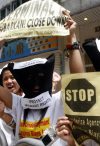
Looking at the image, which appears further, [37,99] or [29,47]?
[29,47]

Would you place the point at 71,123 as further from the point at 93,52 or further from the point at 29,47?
the point at 29,47

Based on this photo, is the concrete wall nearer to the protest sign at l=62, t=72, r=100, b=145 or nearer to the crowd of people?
the crowd of people

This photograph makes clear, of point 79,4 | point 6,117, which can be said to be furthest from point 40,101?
point 79,4

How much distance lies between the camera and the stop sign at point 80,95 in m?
2.01

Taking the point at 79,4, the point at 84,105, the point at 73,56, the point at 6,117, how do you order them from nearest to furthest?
the point at 84,105, the point at 73,56, the point at 6,117, the point at 79,4

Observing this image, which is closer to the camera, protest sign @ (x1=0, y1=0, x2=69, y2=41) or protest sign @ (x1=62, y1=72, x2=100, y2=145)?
protest sign @ (x1=62, y1=72, x2=100, y2=145)

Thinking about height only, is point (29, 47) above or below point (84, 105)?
below

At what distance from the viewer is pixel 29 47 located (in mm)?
12805

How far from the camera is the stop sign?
2010mm

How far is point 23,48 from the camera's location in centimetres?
1324

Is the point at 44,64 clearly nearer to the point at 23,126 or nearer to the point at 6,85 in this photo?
the point at 23,126

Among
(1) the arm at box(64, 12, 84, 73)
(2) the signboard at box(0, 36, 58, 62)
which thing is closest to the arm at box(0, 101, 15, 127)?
(1) the arm at box(64, 12, 84, 73)

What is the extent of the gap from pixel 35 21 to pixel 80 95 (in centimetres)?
110

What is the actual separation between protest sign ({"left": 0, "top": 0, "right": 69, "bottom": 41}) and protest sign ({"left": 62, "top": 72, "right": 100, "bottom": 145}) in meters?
0.75
